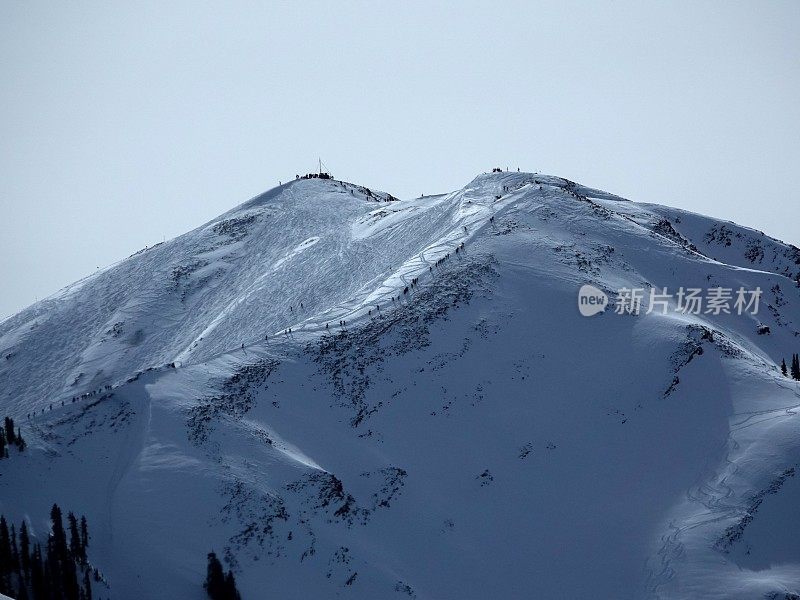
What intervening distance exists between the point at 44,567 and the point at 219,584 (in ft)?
34.3

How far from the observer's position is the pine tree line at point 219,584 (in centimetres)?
5425

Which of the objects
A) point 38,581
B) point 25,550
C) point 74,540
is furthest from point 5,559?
point 74,540

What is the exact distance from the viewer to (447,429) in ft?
234

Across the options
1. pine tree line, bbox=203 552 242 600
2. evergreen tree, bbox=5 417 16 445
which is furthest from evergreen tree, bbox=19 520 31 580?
evergreen tree, bbox=5 417 16 445

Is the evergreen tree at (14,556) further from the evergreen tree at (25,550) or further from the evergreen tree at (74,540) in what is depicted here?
the evergreen tree at (74,540)

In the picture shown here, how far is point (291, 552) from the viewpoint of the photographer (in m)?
59.2

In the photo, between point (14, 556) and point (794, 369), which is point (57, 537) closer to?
point (14, 556)

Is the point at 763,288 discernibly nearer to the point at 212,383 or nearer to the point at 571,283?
the point at 571,283

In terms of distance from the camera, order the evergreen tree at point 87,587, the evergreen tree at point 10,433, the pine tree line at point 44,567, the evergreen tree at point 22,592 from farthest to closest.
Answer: the evergreen tree at point 10,433 < the evergreen tree at point 87,587 < the pine tree line at point 44,567 < the evergreen tree at point 22,592

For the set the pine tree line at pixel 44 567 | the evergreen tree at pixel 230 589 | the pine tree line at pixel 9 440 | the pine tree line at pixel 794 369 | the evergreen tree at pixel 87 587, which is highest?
the pine tree line at pixel 9 440

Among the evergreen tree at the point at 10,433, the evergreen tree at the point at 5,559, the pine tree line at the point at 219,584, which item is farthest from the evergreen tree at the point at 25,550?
the evergreen tree at the point at 10,433

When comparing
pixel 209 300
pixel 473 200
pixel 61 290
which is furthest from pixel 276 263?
pixel 61 290

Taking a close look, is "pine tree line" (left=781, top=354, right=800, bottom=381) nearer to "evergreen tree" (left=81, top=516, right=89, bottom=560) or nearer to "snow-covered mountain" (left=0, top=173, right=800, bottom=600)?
"snow-covered mountain" (left=0, top=173, right=800, bottom=600)

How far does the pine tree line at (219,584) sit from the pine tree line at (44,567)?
22.2 ft
